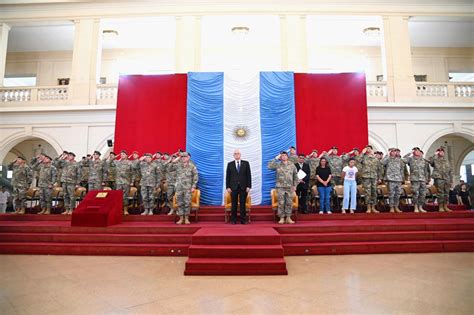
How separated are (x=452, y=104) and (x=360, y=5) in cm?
457

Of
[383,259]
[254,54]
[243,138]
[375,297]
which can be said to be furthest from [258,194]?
[254,54]

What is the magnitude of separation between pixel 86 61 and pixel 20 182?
5275 millimetres

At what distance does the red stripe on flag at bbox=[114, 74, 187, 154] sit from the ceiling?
364 cm

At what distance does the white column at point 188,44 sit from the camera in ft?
33.7

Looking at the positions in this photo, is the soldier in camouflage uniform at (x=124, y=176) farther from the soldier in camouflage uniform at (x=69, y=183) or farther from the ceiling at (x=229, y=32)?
the ceiling at (x=229, y=32)

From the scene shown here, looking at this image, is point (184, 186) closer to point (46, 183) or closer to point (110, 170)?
point (110, 170)

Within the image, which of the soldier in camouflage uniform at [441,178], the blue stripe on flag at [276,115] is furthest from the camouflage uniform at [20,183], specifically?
the soldier in camouflage uniform at [441,178]

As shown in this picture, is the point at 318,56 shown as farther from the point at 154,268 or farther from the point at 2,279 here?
the point at 2,279

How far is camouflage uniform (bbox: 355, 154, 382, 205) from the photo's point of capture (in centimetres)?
648

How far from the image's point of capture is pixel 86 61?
34.6 ft

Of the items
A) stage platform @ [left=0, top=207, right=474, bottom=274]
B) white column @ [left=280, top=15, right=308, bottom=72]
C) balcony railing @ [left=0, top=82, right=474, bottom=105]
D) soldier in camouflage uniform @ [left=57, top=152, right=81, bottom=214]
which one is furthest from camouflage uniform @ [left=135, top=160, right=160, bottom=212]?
white column @ [left=280, top=15, right=308, bottom=72]

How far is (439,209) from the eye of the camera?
21.8 ft

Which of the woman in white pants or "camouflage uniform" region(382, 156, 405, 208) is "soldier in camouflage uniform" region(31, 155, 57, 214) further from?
"camouflage uniform" region(382, 156, 405, 208)

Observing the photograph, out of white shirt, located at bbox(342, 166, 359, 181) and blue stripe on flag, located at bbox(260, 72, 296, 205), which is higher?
blue stripe on flag, located at bbox(260, 72, 296, 205)
